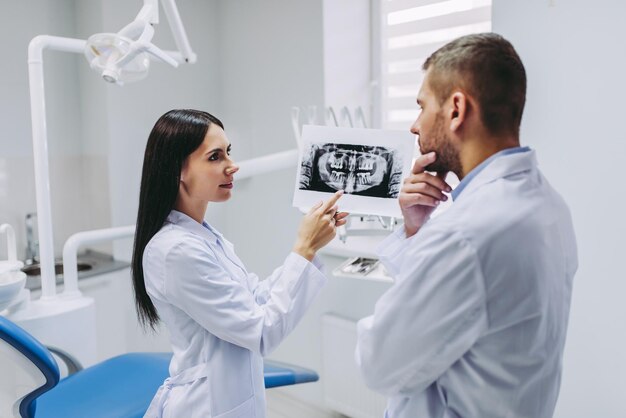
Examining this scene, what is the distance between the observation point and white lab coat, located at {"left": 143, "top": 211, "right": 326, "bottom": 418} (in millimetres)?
1240

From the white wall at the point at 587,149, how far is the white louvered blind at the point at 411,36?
633mm

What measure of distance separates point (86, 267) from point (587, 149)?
240 cm

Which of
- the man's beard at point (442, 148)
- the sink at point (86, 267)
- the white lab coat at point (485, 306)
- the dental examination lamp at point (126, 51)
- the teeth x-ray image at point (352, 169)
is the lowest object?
the sink at point (86, 267)

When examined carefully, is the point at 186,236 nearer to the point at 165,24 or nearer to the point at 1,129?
the point at 1,129

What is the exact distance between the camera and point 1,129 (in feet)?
8.83

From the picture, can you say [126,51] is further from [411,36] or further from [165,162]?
[411,36]

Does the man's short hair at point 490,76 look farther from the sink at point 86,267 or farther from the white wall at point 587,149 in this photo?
the sink at point 86,267

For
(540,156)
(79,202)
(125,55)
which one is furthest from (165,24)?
(540,156)

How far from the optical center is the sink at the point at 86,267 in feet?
8.48

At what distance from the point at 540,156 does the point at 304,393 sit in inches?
71.2

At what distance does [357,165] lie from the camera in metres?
1.42

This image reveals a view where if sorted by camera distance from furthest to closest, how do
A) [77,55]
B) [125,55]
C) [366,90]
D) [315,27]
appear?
[77,55], [366,90], [315,27], [125,55]

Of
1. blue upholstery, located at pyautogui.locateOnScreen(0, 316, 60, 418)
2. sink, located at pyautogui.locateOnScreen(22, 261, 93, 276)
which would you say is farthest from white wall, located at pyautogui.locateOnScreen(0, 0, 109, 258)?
blue upholstery, located at pyautogui.locateOnScreen(0, 316, 60, 418)

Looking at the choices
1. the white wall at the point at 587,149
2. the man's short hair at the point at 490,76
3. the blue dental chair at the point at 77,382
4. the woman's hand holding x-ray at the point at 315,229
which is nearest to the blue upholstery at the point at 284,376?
the blue dental chair at the point at 77,382
